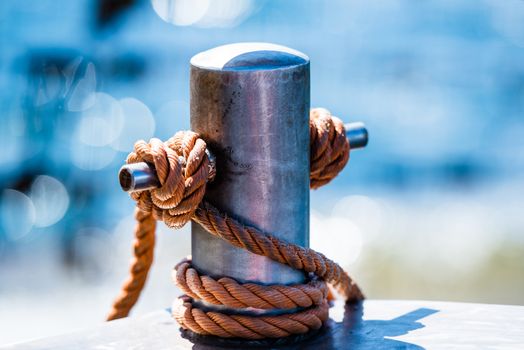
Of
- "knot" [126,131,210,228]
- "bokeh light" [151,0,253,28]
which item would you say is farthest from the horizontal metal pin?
"bokeh light" [151,0,253,28]

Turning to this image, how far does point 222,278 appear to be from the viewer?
1.33 meters

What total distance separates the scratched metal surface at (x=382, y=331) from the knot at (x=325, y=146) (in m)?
0.22

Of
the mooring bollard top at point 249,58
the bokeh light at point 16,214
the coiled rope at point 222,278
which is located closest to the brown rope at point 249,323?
the coiled rope at point 222,278

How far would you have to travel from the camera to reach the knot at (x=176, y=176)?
1249 millimetres

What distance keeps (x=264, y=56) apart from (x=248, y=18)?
221 inches

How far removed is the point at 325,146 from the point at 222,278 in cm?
26

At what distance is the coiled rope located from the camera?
126 centimetres

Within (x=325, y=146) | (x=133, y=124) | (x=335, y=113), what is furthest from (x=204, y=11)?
(x=325, y=146)

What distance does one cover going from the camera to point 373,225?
189 inches

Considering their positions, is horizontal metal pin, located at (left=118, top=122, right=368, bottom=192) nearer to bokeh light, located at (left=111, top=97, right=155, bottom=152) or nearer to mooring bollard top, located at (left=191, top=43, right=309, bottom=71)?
mooring bollard top, located at (left=191, top=43, right=309, bottom=71)

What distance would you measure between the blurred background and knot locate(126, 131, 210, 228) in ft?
9.10

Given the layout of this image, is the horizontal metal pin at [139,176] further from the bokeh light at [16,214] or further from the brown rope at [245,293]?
the bokeh light at [16,214]

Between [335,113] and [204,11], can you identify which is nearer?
[335,113]

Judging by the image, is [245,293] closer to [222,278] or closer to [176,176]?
[222,278]
